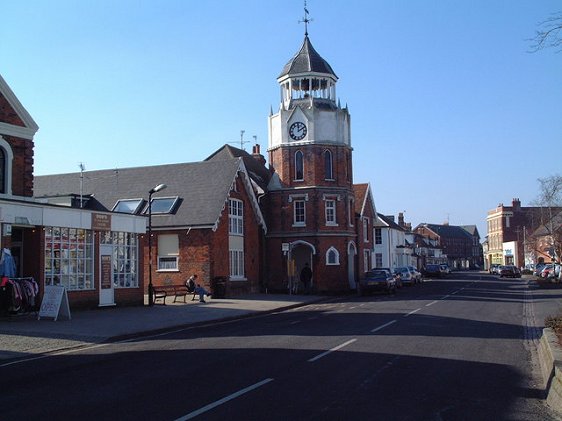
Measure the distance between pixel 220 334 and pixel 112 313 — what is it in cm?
840

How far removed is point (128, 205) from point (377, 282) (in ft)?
52.4

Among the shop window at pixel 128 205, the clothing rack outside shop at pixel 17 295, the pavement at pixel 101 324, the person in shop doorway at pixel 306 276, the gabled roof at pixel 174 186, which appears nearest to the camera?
the pavement at pixel 101 324

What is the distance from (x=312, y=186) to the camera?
42.3 metres

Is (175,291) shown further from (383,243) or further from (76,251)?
(383,243)

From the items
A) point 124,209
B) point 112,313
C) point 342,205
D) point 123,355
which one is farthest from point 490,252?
point 123,355

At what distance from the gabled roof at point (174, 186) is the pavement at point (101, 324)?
23.4 ft

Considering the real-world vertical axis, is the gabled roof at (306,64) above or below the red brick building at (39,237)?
above

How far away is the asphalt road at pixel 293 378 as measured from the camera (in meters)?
7.75

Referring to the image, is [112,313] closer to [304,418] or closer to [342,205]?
[304,418]

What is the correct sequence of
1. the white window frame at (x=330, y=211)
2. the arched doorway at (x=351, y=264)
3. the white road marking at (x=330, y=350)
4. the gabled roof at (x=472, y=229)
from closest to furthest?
the white road marking at (x=330, y=350) < the white window frame at (x=330, y=211) < the arched doorway at (x=351, y=264) < the gabled roof at (x=472, y=229)

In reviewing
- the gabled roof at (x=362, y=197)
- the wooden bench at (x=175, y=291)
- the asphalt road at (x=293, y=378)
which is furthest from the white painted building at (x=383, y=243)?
the asphalt road at (x=293, y=378)

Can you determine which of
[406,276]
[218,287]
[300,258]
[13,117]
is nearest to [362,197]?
[406,276]

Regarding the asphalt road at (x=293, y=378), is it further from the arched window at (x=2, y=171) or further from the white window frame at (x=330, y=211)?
the white window frame at (x=330, y=211)

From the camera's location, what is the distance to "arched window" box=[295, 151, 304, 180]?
1690 inches
